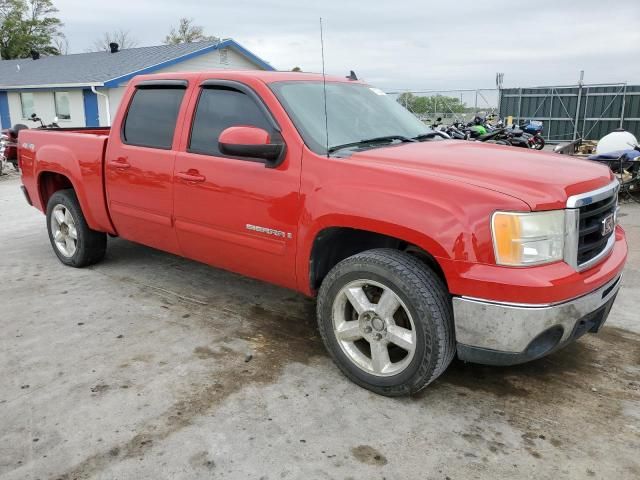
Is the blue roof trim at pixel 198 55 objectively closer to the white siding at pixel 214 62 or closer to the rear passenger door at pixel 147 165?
the white siding at pixel 214 62

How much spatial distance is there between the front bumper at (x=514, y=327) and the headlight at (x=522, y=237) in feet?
0.74

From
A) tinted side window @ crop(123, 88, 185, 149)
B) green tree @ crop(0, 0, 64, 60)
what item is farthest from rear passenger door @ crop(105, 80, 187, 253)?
green tree @ crop(0, 0, 64, 60)

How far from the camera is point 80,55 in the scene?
26828 millimetres

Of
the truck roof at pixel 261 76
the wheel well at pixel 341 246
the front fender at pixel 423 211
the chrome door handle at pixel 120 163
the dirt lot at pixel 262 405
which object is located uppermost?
the truck roof at pixel 261 76

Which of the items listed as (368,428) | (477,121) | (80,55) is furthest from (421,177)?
(80,55)

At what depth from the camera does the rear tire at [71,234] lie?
530 centimetres

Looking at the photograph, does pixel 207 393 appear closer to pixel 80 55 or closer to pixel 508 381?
pixel 508 381

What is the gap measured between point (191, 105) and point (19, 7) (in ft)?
173

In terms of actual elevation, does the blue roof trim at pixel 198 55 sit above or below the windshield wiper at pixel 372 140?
above

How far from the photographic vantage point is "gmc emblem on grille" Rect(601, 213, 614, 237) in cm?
311

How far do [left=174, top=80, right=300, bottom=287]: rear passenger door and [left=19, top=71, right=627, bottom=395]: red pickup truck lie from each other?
0.01 metres

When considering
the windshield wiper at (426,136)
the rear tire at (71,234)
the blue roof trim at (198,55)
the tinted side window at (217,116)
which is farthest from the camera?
the blue roof trim at (198,55)

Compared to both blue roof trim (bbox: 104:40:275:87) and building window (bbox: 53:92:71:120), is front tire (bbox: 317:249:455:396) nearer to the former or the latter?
blue roof trim (bbox: 104:40:275:87)

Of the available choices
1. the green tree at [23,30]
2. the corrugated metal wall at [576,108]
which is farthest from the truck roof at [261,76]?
the green tree at [23,30]
